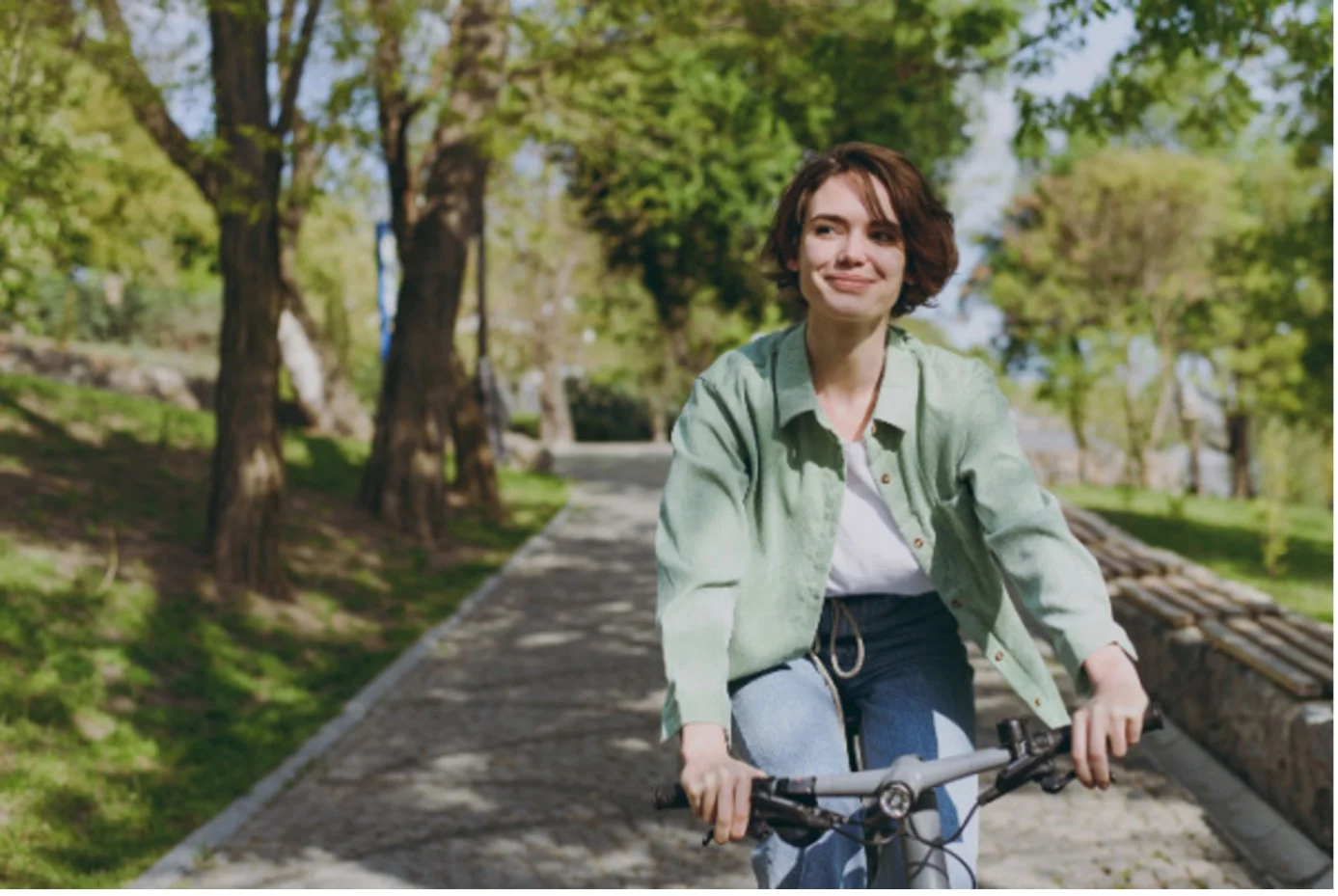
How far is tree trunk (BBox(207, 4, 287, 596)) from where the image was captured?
11641 millimetres

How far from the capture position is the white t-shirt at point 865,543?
2980mm

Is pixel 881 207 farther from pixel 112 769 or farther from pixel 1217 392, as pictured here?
pixel 1217 392

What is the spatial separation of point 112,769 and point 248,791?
0.70 meters

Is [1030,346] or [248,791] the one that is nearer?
[248,791]

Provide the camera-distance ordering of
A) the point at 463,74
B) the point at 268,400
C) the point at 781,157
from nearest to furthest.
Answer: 1. the point at 268,400
2. the point at 463,74
3. the point at 781,157

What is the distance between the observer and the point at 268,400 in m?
12.0

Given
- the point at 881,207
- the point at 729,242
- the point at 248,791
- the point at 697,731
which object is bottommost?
the point at 248,791

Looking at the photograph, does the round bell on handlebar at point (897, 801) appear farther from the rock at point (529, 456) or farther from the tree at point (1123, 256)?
the tree at point (1123, 256)

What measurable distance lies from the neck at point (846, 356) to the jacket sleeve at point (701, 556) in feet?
0.69

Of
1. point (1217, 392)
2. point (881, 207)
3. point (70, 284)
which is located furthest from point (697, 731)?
point (1217, 392)

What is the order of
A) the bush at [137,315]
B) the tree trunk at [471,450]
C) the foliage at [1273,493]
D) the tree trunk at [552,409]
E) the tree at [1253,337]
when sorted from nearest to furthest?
1. the foliage at [1273,493]
2. the tree trunk at [471,450]
3. the tree at [1253,337]
4. the bush at [137,315]
5. the tree trunk at [552,409]

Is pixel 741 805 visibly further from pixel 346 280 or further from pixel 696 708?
pixel 346 280

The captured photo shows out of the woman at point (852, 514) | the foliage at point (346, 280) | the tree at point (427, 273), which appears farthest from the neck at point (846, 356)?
the foliage at point (346, 280)

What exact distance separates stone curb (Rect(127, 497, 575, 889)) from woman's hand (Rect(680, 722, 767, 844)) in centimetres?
440
